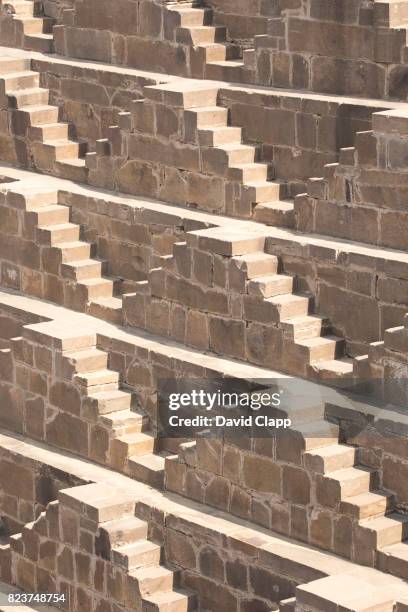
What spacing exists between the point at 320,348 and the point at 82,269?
3.40 m

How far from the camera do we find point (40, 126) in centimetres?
2202

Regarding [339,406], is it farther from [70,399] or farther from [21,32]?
[21,32]

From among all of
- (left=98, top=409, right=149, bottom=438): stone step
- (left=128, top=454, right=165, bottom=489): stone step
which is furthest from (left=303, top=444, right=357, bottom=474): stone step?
(left=98, top=409, right=149, bottom=438): stone step

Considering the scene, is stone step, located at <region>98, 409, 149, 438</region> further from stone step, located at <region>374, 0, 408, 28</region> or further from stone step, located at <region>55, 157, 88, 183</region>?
stone step, located at <region>374, 0, 408, 28</region>

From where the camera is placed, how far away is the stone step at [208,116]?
1991cm

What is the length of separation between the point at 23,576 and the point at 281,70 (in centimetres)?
520

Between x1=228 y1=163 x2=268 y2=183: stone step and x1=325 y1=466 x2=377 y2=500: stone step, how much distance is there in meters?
3.64

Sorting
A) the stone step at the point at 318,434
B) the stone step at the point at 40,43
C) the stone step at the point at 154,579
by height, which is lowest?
the stone step at the point at 154,579

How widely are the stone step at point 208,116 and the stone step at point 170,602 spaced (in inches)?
181

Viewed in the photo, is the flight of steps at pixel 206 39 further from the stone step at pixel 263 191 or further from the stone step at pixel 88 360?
the stone step at pixel 88 360

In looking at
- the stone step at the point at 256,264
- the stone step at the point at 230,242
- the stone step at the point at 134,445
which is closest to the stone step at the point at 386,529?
the stone step at the point at 256,264

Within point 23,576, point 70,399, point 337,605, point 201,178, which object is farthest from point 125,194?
point 337,605

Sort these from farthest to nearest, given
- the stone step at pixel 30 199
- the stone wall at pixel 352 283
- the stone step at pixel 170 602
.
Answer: the stone step at pixel 30 199, the stone step at pixel 170 602, the stone wall at pixel 352 283

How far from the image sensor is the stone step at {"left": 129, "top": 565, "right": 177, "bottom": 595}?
58.1 feet
